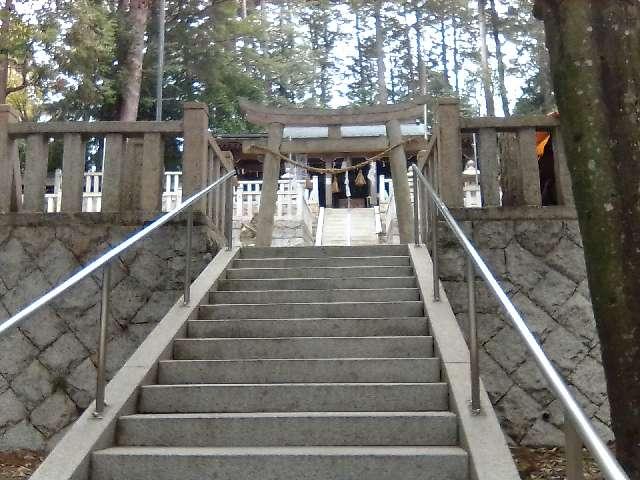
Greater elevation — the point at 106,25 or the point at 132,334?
the point at 106,25

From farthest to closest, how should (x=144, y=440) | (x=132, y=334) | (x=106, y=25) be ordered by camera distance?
(x=106, y=25) < (x=132, y=334) < (x=144, y=440)

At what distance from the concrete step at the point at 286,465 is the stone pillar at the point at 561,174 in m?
2.98

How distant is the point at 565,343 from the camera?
4730 millimetres

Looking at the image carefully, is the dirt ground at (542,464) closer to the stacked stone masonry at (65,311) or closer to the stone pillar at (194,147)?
the stacked stone masonry at (65,311)

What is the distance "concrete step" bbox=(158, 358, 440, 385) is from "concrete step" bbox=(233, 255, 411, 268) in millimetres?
1763

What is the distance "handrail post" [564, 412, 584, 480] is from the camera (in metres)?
1.69

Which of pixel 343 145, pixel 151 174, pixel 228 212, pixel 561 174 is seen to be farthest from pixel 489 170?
pixel 343 145

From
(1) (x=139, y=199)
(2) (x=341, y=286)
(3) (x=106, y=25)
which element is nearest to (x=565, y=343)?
(2) (x=341, y=286)

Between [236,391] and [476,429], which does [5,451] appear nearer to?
[236,391]

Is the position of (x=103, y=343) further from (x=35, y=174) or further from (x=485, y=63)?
(x=485, y=63)

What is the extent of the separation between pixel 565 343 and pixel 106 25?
43.3ft

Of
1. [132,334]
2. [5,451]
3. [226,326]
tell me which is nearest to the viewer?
[226,326]

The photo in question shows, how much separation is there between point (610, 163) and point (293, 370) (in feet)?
6.89

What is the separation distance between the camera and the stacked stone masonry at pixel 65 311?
15.4 feet
